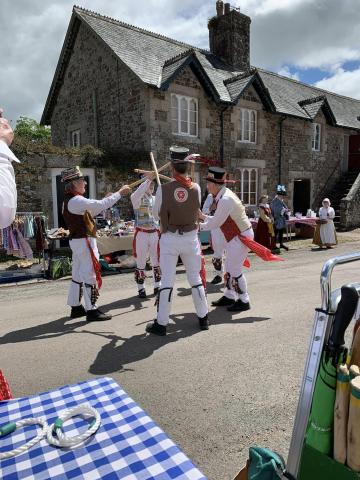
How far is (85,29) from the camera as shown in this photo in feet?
50.6

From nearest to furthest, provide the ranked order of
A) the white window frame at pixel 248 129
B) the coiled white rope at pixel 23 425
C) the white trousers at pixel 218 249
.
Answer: the coiled white rope at pixel 23 425 → the white trousers at pixel 218 249 → the white window frame at pixel 248 129

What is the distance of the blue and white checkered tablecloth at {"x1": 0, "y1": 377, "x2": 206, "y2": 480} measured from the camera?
1.34 meters

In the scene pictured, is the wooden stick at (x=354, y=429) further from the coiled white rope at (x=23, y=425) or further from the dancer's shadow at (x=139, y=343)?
the dancer's shadow at (x=139, y=343)

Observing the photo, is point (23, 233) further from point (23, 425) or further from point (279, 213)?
point (279, 213)

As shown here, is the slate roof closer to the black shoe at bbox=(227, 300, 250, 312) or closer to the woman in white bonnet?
the woman in white bonnet

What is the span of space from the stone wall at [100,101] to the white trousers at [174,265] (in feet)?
29.6

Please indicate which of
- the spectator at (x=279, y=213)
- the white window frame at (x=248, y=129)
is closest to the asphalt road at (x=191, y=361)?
the spectator at (x=279, y=213)

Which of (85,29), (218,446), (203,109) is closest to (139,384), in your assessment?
(218,446)

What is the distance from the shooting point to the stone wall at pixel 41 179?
11070 millimetres

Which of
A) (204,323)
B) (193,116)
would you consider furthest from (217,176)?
(193,116)

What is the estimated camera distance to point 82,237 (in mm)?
5051

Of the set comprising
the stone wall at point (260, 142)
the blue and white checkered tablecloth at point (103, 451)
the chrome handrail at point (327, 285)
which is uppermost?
the stone wall at point (260, 142)

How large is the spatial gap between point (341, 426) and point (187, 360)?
2.57 meters

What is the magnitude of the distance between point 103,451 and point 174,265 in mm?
3147
